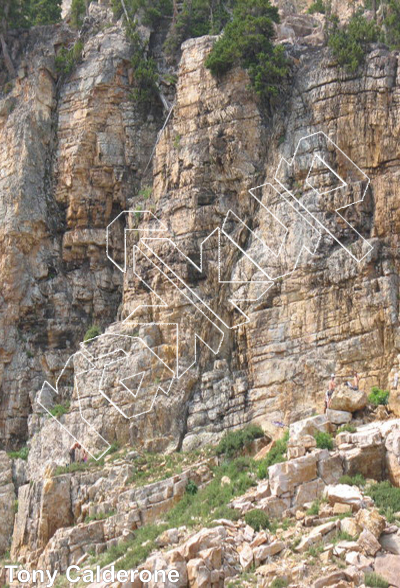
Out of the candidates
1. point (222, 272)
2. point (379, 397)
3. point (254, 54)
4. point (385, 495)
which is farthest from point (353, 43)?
point (385, 495)

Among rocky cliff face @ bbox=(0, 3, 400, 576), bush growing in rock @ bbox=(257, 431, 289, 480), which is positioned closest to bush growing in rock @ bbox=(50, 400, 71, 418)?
rocky cliff face @ bbox=(0, 3, 400, 576)

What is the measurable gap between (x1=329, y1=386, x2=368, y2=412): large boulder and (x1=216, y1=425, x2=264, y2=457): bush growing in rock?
3281mm

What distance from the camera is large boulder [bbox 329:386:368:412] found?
91.5 ft

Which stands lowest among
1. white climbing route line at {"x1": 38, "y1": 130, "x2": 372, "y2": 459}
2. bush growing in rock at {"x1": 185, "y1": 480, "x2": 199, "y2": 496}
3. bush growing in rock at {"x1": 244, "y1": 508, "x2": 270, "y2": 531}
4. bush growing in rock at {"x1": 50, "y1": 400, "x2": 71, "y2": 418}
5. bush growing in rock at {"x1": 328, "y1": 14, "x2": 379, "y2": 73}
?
bush growing in rock at {"x1": 244, "y1": 508, "x2": 270, "y2": 531}

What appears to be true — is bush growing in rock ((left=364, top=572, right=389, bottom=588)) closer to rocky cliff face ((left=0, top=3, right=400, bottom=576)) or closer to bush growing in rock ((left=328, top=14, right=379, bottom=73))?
rocky cliff face ((left=0, top=3, right=400, bottom=576))

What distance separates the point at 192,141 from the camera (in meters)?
36.3

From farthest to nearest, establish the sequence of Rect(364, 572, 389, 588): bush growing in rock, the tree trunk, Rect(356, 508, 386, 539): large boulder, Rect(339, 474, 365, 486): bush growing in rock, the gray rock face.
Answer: the tree trunk
the gray rock face
Rect(339, 474, 365, 486): bush growing in rock
Rect(356, 508, 386, 539): large boulder
Rect(364, 572, 389, 588): bush growing in rock

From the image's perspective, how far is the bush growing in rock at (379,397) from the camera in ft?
94.0

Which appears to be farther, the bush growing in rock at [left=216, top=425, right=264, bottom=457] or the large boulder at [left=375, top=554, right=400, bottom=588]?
the bush growing in rock at [left=216, top=425, right=264, bottom=457]

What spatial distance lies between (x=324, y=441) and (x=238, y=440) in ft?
14.7

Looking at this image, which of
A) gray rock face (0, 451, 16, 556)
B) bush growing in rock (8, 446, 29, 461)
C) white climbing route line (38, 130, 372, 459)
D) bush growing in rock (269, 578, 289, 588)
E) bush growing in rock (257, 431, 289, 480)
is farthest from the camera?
bush growing in rock (8, 446, 29, 461)

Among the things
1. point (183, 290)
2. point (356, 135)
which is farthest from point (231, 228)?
point (356, 135)

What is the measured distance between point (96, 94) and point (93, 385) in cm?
1275

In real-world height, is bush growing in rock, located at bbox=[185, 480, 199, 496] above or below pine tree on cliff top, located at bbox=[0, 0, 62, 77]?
A: below
